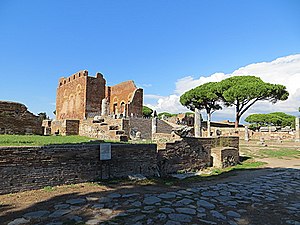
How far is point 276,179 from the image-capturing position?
7000 mm

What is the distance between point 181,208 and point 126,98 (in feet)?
88.5

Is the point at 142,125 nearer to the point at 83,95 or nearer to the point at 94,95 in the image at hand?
the point at 94,95

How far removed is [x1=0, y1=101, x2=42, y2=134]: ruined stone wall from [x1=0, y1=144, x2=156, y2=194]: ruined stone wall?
661 cm

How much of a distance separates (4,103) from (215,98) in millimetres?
31571

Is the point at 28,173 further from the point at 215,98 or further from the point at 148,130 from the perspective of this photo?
the point at 215,98

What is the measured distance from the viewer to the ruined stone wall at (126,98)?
2730 cm

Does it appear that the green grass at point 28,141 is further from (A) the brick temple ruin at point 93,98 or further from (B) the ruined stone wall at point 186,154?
(A) the brick temple ruin at point 93,98

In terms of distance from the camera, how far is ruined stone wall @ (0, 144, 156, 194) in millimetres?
4863

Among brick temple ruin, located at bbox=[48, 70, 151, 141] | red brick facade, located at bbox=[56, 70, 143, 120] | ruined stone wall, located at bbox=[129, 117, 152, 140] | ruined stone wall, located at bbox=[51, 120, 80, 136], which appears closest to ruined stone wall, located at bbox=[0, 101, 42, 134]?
ruined stone wall, located at bbox=[51, 120, 80, 136]

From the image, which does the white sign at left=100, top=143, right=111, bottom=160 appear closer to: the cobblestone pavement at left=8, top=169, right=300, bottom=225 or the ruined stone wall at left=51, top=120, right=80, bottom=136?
the cobblestone pavement at left=8, top=169, right=300, bottom=225

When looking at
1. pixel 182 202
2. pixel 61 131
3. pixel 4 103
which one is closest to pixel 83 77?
pixel 61 131

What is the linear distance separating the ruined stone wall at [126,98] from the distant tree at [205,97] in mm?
12894

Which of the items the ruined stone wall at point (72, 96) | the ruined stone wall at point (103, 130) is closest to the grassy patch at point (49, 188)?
the ruined stone wall at point (103, 130)

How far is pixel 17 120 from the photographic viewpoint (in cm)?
1078
